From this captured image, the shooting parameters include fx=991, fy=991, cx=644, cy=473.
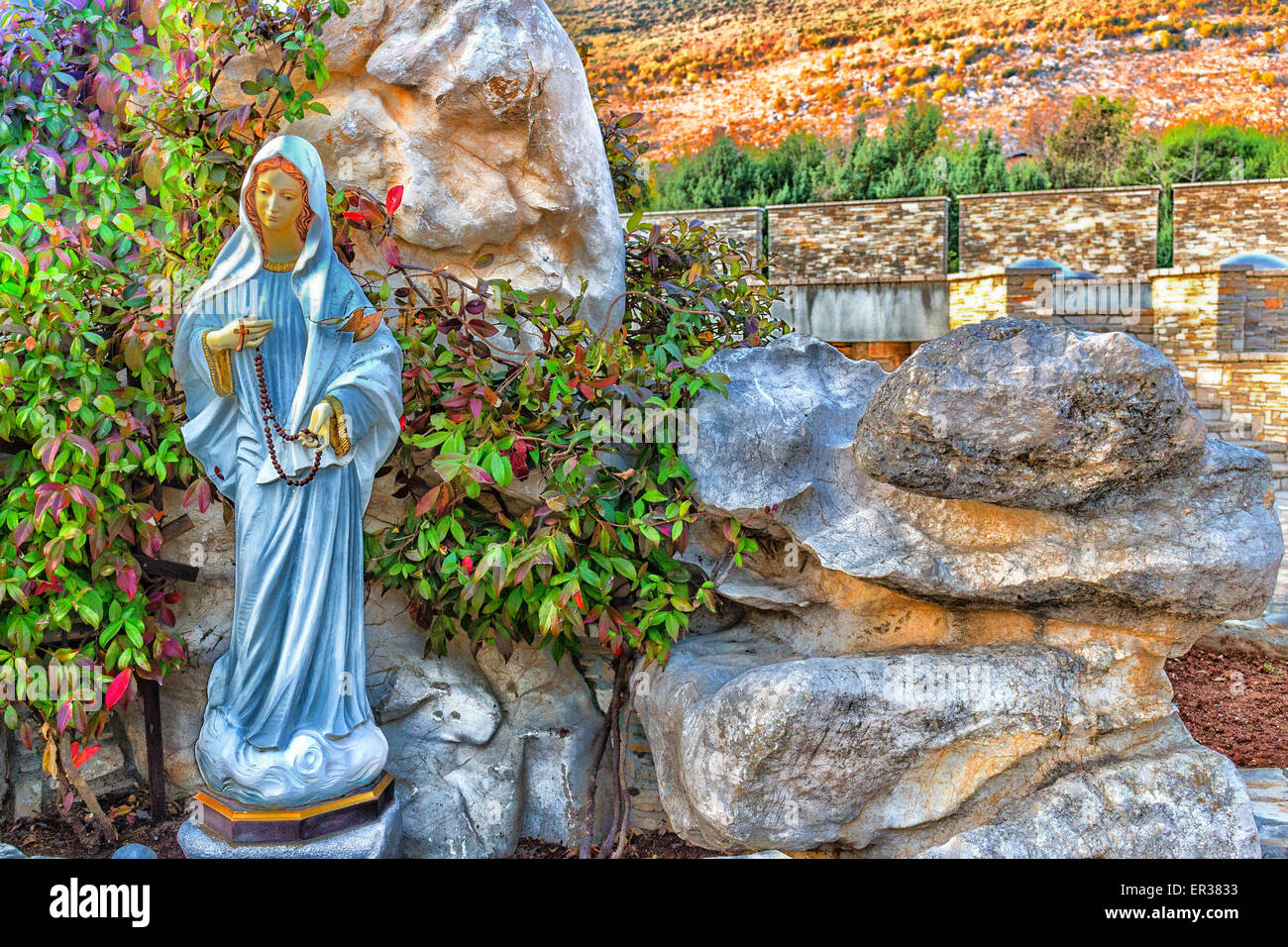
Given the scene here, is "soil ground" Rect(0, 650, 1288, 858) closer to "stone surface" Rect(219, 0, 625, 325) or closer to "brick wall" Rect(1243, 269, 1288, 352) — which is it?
"stone surface" Rect(219, 0, 625, 325)

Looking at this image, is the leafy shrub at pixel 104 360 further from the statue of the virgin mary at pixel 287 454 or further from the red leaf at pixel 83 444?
the statue of the virgin mary at pixel 287 454

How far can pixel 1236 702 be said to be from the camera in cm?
471

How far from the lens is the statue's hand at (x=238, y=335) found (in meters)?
2.61

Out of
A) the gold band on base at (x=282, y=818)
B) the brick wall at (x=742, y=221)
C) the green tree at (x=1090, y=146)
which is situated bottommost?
the gold band on base at (x=282, y=818)

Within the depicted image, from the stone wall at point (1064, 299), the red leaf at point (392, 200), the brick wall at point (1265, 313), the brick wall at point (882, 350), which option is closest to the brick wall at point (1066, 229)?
A: the stone wall at point (1064, 299)

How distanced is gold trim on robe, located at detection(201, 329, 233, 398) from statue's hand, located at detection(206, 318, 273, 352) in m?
0.03

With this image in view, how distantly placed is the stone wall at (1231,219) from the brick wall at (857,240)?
133 inches

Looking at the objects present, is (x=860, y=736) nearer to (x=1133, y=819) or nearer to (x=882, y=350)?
(x=1133, y=819)

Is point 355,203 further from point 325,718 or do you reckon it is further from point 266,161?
point 325,718

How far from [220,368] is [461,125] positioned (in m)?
1.22

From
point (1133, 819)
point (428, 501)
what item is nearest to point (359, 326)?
point (428, 501)

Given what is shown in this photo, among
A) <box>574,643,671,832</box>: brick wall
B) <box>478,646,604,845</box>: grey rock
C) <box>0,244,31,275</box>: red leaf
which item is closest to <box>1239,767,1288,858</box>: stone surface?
<box>574,643,671,832</box>: brick wall

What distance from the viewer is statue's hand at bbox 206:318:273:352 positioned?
261cm

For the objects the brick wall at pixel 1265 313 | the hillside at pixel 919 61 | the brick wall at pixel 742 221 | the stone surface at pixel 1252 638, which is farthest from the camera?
the hillside at pixel 919 61
